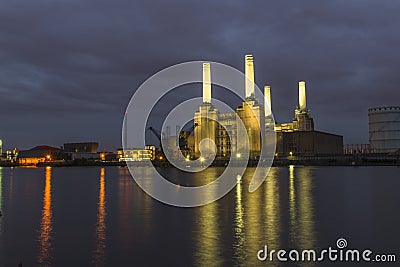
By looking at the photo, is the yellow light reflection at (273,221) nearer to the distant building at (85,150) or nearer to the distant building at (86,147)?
the distant building at (85,150)

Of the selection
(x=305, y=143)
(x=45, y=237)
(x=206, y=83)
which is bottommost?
(x=45, y=237)

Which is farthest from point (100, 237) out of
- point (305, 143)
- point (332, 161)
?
point (305, 143)

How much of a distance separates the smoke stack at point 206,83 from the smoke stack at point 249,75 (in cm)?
1283

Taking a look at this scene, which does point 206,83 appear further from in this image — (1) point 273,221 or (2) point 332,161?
(1) point 273,221

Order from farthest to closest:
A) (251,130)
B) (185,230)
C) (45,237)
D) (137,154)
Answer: (137,154) < (251,130) < (185,230) < (45,237)

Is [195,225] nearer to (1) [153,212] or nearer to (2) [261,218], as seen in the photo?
(2) [261,218]

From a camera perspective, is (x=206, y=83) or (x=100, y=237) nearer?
(x=100, y=237)

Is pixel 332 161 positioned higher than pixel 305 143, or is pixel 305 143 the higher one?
pixel 305 143

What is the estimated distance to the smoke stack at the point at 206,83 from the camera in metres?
140

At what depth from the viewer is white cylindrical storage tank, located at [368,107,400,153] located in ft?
368

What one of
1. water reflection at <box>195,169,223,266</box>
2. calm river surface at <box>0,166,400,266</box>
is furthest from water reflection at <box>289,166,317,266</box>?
water reflection at <box>195,169,223,266</box>

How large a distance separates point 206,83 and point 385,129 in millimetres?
56613

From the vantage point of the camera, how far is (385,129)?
114m

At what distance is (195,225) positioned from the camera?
18.0m
